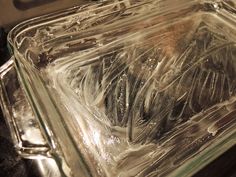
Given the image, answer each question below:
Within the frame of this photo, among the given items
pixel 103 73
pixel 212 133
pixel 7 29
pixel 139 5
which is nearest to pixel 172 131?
pixel 212 133

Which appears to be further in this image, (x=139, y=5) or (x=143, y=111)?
(x=139, y=5)

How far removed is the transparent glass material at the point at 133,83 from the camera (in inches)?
16.5

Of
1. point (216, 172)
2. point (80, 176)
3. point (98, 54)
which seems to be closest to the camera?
point (80, 176)

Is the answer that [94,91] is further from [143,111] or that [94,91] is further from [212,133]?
[212,133]

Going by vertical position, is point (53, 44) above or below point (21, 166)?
above

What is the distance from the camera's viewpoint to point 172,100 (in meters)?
0.53

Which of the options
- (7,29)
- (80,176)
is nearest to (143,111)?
(80,176)

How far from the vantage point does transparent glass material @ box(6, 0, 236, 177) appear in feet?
1.37

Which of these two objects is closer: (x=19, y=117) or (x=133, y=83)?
(x=19, y=117)

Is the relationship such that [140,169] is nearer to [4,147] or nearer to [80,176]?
[80,176]

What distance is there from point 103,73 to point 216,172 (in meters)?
0.24

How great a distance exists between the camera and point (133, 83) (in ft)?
1.79

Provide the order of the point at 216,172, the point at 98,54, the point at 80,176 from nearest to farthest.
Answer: the point at 80,176, the point at 216,172, the point at 98,54

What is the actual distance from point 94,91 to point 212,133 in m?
0.19
